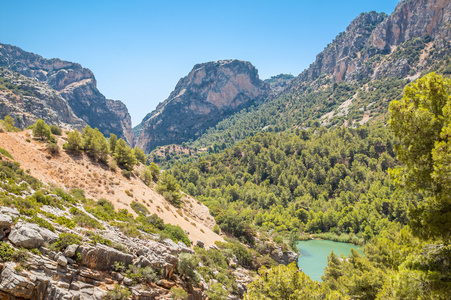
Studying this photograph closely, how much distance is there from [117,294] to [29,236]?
237 inches

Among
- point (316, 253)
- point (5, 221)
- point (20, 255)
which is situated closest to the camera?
point (20, 255)

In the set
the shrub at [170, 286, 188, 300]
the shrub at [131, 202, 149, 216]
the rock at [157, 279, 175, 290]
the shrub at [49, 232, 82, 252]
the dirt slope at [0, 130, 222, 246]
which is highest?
the dirt slope at [0, 130, 222, 246]

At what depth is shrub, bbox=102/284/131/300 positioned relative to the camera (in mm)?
14736

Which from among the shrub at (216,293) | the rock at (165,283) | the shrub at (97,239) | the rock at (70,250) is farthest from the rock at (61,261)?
the shrub at (216,293)

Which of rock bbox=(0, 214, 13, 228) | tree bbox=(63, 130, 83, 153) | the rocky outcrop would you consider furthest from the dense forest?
the rocky outcrop

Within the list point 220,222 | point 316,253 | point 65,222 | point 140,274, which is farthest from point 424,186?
point 316,253

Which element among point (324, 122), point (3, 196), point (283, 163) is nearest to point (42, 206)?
point (3, 196)

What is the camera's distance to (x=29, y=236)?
43.5 ft

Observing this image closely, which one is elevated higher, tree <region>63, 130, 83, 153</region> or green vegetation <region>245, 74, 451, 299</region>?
tree <region>63, 130, 83, 153</region>

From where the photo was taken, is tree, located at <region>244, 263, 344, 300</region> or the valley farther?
tree, located at <region>244, 263, 344, 300</region>

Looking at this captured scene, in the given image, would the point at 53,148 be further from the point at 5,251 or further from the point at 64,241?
the point at 5,251

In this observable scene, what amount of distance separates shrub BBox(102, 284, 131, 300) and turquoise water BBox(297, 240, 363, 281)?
40.5 metres

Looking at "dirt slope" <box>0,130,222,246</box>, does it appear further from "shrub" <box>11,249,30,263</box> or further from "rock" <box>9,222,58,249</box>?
"shrub" <box>11,249,30,263</box>

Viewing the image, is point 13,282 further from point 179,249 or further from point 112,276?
point 179,249
